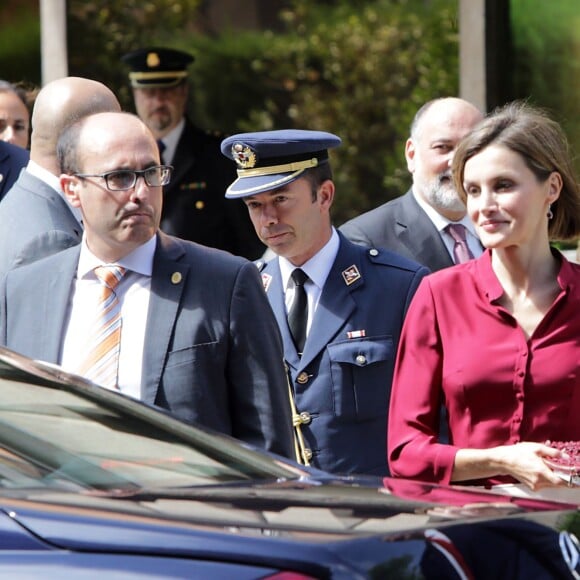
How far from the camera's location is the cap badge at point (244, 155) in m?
5.26

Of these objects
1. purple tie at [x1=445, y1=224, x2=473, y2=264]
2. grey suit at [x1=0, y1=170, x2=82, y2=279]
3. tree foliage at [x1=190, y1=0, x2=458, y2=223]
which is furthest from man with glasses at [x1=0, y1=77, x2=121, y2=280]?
tree foliage at [x1=190, y1=0, x2=458, y2=223]

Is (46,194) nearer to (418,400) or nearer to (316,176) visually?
(316,176)

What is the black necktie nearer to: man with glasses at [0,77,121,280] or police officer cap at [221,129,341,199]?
police officer cap at [221,129,341,199]

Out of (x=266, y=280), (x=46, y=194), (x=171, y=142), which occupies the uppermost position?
(x=46, y=194)

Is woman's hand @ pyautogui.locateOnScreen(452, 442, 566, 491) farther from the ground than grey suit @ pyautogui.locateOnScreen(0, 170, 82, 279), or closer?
closer

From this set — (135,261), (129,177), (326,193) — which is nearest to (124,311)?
(135,261)

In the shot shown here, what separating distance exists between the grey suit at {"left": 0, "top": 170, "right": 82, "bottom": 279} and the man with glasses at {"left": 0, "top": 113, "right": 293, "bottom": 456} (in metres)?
0.38

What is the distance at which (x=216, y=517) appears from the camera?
253 centimetres

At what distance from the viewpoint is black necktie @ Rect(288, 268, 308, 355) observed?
500cm

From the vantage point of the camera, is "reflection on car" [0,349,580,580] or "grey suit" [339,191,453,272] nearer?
"reflection on car" [0,349,580,580]

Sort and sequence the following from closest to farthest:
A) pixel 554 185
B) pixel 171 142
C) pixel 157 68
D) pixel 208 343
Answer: pixel 554 185 → pixel 208 343 → pixel 171 142 → pixel 157 68

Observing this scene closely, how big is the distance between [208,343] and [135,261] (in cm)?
35

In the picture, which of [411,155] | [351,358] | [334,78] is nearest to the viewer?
[351,358]

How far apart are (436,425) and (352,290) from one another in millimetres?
1083
